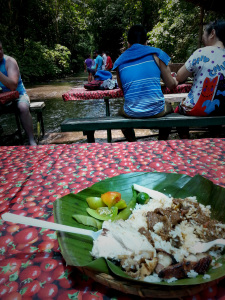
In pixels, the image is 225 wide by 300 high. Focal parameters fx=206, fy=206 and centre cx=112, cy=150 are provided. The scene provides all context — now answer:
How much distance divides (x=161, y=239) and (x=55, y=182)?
0.67 m

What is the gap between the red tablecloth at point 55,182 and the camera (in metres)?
0.55

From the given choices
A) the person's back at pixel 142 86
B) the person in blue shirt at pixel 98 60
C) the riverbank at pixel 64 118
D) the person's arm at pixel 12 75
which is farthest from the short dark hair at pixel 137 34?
the person in blue shirt at pixel 98 60

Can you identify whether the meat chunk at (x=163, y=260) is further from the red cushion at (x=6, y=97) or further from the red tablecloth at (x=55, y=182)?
the red cushion at (x=6, y=97)

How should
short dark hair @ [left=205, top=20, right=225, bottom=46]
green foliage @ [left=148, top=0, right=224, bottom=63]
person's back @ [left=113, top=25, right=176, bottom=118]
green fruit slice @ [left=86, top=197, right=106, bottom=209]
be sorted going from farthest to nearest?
1. green foliage @ [left=148, top=0, right=224, bottom=63]
2. person's back @ [left=113, top=25, right=176, bottom=118]
3. short dark hair @ [left=205, top=20, right=225, bottom=46]
4. green fruit slice @ [left=86, top=197, right=106, bottom=209]

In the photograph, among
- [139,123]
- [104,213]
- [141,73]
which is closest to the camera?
[104,213]

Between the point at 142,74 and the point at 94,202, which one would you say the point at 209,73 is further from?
the point at 94,202

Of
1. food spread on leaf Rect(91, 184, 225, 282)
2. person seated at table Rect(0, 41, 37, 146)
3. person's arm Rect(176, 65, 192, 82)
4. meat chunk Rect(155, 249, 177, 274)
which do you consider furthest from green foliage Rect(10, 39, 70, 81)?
meat chunk Rect(155, 249, 177, 274)

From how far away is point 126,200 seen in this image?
2.89 feet

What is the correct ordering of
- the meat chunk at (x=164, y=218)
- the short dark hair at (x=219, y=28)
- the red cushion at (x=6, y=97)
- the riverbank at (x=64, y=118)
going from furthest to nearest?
the riverbank at (x=64, y=118), the red cushion at (x=6, y=97), the short dark hair at (x=219, y=28), the meat chunk at (x=164, y=218)

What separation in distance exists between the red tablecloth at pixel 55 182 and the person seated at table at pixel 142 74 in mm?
1333

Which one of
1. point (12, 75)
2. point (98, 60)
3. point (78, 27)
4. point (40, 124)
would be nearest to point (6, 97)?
point (12, 75)

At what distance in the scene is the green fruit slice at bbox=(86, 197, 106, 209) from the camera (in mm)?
797

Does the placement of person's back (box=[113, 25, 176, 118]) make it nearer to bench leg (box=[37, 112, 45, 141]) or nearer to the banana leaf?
the banana leaf

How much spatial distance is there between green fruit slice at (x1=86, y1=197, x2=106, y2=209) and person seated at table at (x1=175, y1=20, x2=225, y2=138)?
2.37 meters
